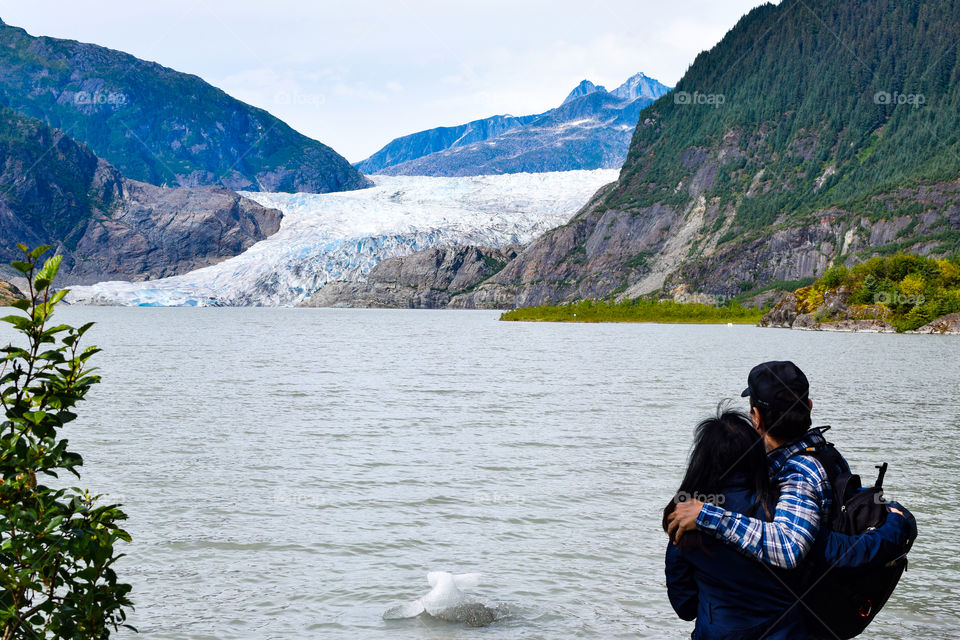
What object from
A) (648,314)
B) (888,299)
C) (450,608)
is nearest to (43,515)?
(450,608)

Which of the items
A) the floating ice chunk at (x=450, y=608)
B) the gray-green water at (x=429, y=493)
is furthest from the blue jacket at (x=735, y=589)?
the floating ice chunk at (x=450, y=608)

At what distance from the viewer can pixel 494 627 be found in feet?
33.8

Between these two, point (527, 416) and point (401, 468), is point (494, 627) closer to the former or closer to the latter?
point (401, 468)

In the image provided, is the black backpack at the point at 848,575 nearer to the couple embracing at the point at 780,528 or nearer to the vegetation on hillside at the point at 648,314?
the couple embracing at the point at 780,528

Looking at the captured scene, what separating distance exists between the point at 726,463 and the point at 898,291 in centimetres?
13025

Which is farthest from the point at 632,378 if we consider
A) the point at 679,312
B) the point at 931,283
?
the point at 679,312

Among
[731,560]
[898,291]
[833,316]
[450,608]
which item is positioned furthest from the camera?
[833,316]

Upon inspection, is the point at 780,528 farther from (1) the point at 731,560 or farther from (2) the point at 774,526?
(1) the point at 731,560

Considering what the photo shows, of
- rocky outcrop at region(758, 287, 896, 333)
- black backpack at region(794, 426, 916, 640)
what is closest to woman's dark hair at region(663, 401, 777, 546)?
black backpack at region(794, 426, 916, 640)

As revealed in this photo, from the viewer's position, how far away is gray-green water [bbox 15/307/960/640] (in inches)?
426

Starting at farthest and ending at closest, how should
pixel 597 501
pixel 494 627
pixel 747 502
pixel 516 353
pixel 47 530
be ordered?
pixel 516 353, pixel 597 501, pixel 494 627, pixel 47 530, pixel 747 502

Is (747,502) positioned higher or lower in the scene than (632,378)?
higher

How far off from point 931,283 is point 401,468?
121994 millimetres

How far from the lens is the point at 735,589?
567 centimetres
